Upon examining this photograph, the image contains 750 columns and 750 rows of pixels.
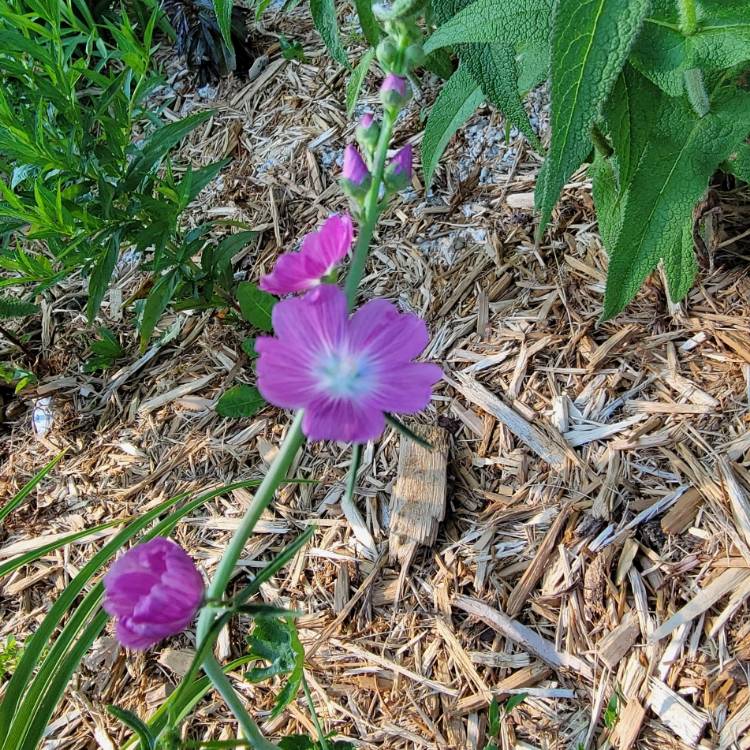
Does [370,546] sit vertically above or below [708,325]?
below

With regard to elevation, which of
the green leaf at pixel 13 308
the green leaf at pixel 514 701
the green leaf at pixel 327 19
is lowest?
the green leaf at pixel 514 701

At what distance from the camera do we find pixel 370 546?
4.73 feet

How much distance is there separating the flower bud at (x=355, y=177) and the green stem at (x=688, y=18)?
0.65 meters

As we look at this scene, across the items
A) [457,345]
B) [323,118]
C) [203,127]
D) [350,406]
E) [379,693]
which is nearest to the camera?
[350,406]

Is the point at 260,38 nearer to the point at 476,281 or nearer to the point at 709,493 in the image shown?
the point at 476,281

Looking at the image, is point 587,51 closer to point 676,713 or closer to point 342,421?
point 342,421

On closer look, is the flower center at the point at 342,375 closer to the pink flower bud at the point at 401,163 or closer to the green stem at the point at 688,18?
the pink flower bud at the point at 401,163

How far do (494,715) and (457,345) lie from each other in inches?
28.8

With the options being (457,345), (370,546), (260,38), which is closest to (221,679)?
(370,546)

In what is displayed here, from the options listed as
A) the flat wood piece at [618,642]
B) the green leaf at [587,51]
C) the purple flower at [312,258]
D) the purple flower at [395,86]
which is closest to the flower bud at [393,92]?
the purple flower at [395,86]

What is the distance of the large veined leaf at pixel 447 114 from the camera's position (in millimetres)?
1443

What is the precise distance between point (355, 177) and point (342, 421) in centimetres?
25

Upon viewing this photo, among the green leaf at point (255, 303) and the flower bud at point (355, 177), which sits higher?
the flower bud at point (355, 177)

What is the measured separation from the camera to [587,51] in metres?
0.93
